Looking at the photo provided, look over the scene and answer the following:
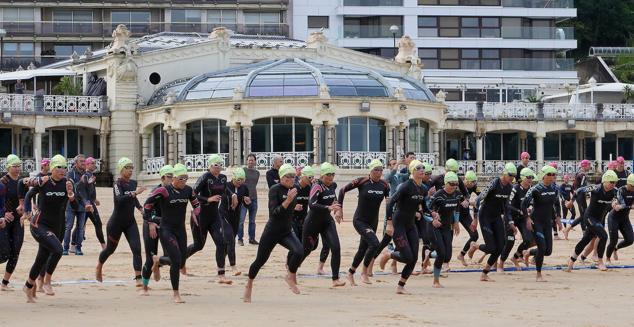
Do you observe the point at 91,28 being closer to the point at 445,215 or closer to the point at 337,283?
the point at 445,215

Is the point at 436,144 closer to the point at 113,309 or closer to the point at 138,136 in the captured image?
the point at 138,136

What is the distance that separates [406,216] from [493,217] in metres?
2.77

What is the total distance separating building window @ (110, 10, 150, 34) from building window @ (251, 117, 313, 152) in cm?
3083

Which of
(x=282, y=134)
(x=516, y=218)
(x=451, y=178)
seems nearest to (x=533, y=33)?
(x=282, y=134)

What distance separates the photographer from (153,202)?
18.5 metres

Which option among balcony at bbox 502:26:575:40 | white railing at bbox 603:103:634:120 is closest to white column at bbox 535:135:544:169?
white railing at bbox 603:103:634:120

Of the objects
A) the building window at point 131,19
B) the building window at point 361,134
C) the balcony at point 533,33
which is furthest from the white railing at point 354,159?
the balcony at point 533,33

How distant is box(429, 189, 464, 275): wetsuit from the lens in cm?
2089

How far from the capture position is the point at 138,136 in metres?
52.8

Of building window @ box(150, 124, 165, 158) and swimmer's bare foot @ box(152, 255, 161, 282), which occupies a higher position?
building window @ box(150, 124, 165, 158)

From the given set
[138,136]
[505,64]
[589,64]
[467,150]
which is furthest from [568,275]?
[589,64]

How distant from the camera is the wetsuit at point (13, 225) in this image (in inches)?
737

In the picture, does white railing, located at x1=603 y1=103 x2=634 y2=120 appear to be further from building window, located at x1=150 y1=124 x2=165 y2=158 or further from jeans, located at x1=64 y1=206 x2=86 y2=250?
jeans, located at x1=64 y1=206 x2=86 y2=250

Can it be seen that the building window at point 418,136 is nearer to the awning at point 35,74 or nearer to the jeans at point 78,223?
the awning at point 35,74
